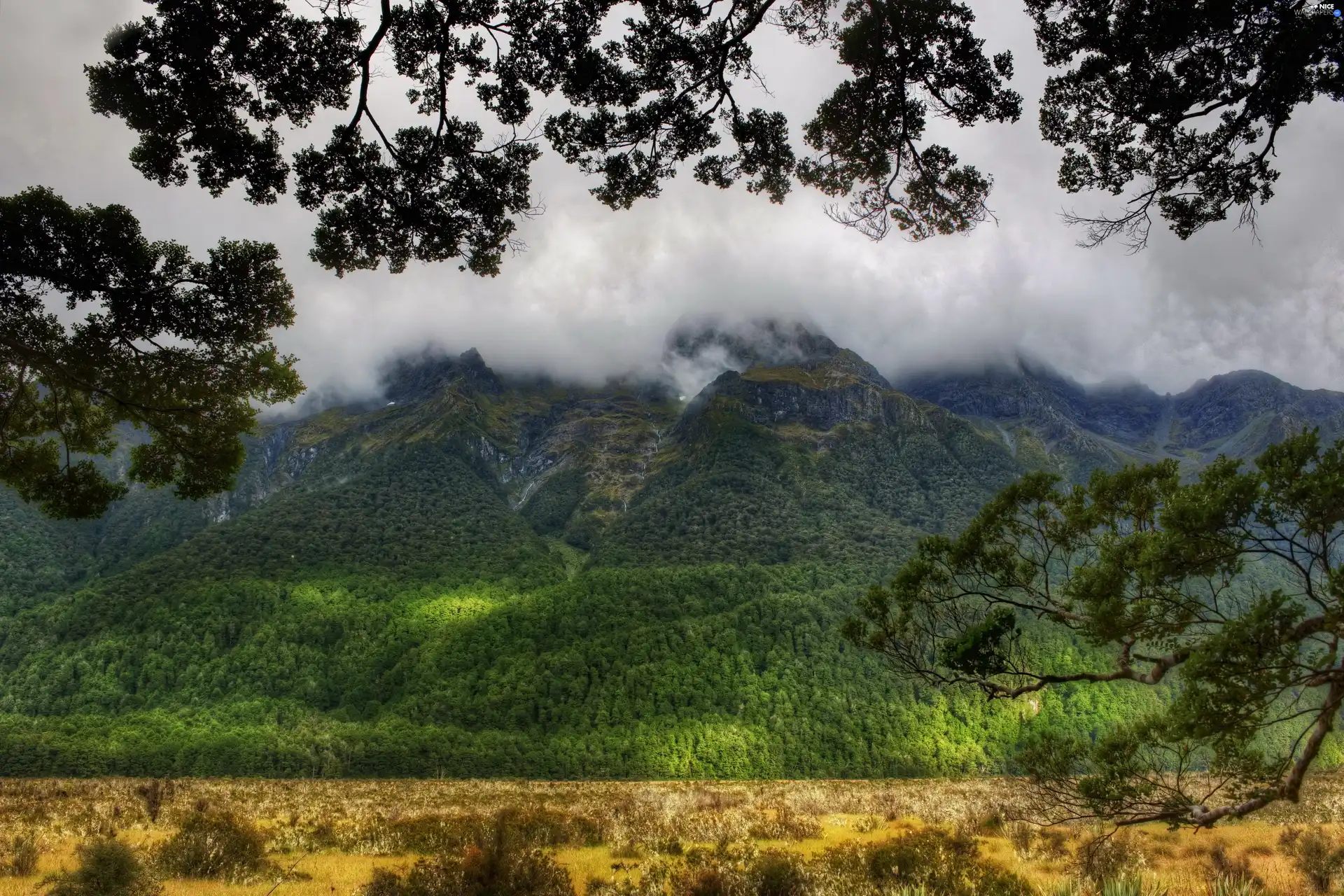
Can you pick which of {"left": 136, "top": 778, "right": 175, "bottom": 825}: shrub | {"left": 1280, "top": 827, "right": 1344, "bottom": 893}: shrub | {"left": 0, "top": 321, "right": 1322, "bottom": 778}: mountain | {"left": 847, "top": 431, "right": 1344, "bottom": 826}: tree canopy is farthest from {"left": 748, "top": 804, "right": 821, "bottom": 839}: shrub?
{"left": 0, "top": 321, "right": 1322, "bottom": 778}: mountain

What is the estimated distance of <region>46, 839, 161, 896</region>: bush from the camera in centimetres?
591

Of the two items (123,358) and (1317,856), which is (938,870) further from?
(123,358)

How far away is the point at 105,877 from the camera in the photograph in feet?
20.1

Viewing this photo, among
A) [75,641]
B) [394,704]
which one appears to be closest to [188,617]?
[75,641]

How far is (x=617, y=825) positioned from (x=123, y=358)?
1096 cm

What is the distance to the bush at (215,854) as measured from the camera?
7.54 metres

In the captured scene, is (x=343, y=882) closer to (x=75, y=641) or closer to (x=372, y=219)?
(x=372, y=219)

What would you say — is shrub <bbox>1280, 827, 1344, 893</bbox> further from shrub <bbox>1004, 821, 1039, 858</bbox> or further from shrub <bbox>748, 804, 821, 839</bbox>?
shrub <bbox>748, 804, 821, 839</bbox>

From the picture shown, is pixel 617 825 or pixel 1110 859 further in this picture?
pixel 617 825

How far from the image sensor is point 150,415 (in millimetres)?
9625

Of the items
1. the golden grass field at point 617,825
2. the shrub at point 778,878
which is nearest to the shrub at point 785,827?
the golden grass field at point 617,825

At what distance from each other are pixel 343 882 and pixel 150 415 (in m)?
7.34

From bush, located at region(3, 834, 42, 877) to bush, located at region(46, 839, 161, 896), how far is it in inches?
47.8

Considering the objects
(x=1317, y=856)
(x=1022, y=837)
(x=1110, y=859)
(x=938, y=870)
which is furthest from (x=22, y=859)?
(x=1317, y=856)
